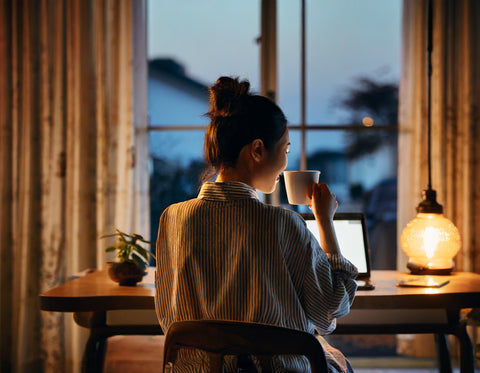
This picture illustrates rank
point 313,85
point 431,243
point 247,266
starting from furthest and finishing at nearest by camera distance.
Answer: point 313,85
point 431,243
point 247,266

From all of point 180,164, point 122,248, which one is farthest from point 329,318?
point 180,164

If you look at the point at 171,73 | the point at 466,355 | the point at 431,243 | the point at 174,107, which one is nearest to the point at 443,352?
A: the point at 466,355

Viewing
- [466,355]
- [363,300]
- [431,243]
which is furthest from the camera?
[431,243]

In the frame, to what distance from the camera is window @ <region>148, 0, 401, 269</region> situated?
2.93 metres

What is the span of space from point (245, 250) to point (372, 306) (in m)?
0.71

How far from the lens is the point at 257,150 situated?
1198mm

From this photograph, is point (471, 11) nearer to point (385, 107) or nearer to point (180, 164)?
point (385, 107)

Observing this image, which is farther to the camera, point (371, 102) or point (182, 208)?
point (371, 102)

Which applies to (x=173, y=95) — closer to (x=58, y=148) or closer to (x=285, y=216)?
(x=58, y=148)

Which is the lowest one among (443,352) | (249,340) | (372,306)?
(443,352)

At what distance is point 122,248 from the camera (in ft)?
5.93

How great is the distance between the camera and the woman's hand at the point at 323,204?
132cm

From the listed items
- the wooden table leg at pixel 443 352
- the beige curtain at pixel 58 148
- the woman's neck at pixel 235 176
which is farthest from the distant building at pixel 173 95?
the woman's neck at pixel 235 176

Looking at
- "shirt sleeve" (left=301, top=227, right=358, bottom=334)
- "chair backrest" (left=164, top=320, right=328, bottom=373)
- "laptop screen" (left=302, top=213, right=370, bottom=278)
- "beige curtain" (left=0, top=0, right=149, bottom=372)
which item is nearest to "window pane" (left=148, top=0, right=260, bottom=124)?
"beige curtain" (left=0, top=0, right=149, bottom=372)
